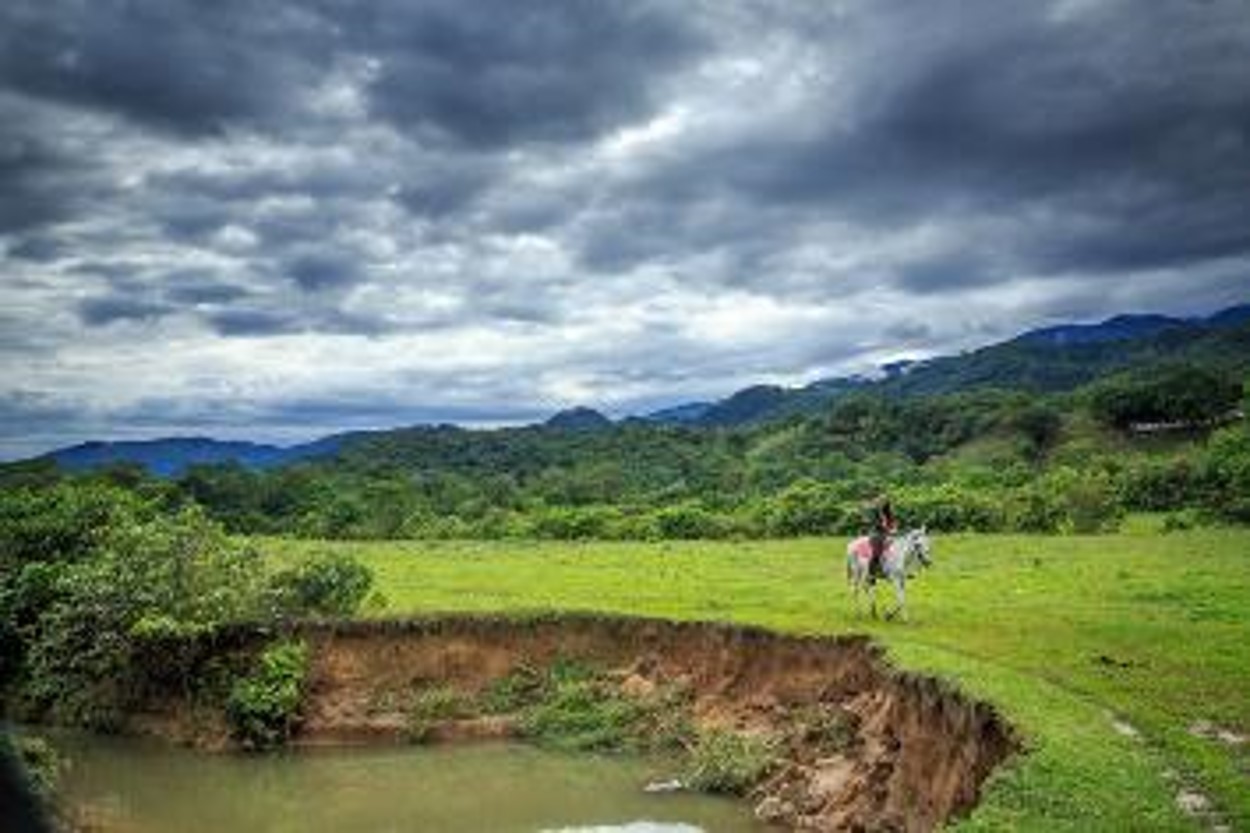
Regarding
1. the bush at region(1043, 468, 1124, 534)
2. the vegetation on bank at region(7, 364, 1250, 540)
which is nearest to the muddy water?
the vegetation on bank at region(7, 364, 1250, 540)

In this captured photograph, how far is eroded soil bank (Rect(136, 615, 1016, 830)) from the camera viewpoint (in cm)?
2323

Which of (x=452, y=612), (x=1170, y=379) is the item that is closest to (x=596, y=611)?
(x=452, y=612)

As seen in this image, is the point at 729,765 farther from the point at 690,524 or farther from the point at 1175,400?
the point at 1175,400

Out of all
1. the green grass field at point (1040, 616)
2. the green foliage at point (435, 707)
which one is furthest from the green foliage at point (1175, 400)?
the green foliage at point (435, 707)

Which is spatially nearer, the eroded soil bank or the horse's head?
the eroded soil bank

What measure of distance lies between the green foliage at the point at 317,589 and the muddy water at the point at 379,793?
5162 mm

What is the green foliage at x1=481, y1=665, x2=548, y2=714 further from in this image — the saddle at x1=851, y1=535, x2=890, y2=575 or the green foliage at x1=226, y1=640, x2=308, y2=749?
the saddle at x1=851, y1=535, x2=890, y2=575

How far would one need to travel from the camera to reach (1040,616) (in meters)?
32.8

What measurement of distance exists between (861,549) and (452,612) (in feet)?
38.4

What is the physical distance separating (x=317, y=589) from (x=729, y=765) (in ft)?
49.8

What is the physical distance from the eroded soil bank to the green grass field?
87 cm

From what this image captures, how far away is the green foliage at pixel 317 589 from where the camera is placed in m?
38.4

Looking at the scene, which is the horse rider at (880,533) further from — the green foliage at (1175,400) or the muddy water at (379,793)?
the green foliage at (1175,400)

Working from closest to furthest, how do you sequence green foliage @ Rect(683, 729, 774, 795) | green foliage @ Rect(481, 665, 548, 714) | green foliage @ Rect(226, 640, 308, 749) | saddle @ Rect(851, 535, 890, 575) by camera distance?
green foliage @ Rect(683, 729, 774, 795)
saddle @ Rect(851, 535, 890, 575)
green foliage @ Rect(226, 640, 308, 749)
green foliage @ Rect(481, 665, 548, 714)
